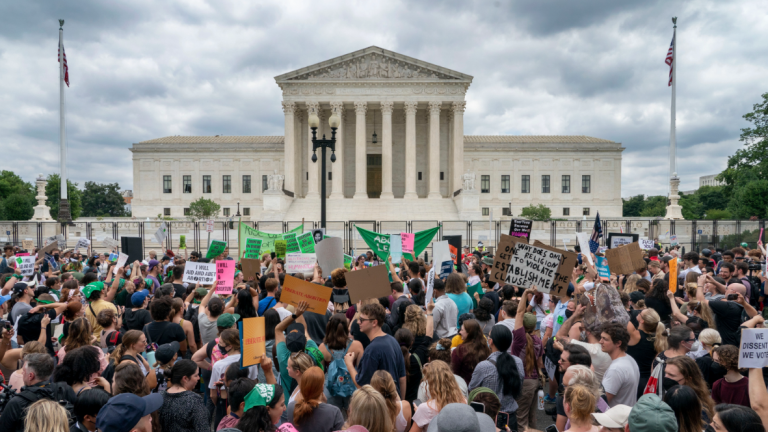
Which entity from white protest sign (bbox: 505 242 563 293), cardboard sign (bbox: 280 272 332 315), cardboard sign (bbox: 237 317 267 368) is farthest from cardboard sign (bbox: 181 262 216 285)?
white protest sign (bbox: 505 242 563 293)

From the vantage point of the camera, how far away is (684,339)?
506 centimetres

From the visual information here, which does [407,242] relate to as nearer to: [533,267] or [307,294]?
[533,267]

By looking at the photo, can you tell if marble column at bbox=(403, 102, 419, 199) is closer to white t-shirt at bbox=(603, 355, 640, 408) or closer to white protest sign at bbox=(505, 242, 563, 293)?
white protest sign at bbox=(505, 242, 563, 293)

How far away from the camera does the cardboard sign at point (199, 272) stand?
367 inches

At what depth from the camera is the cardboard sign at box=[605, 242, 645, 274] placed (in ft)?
32.7

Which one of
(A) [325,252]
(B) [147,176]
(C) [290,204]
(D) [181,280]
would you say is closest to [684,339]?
(A) [325,252]

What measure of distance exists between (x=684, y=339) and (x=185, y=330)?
20.0ft

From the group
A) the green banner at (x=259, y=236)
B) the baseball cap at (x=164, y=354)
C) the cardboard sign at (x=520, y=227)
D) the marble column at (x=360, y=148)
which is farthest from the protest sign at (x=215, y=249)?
the marble column at (x=360, y=148)

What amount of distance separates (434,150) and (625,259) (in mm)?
42627

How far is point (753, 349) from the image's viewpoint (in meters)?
4.34

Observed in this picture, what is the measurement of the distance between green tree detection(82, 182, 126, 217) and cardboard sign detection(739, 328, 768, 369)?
117 metres

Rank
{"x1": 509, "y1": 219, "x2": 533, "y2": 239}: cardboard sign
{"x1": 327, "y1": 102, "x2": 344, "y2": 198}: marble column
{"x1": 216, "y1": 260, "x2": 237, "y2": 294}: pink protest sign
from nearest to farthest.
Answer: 1. {"x1": 216, "y1": 260, "x2": 237, "y2": 294}: pink protest sign
2. {"x1": 509, "y1": 219, "x2": 533, "y2": 239}: cardboard sign
3. {"x1": 327, "y1": 102, "x2": 344, "y2": 198}: marble column

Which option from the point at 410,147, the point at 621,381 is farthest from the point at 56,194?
the point at 621,381

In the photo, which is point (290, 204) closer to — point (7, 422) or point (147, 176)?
point (147, 176)
